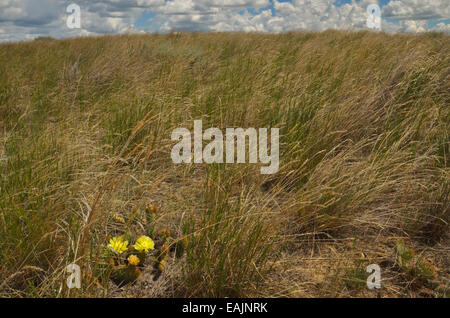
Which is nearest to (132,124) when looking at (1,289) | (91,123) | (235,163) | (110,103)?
(91,123)

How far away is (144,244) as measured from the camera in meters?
1.50

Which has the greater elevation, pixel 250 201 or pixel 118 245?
pixel 250 201

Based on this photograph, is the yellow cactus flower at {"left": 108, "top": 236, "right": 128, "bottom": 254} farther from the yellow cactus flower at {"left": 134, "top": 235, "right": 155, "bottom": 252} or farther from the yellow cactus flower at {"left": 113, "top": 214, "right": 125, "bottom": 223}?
the yellow cactus flower at {"left": 113, "top": 214, "right": 125, "bottom": 223}

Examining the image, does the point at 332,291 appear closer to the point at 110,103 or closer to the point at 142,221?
the point at 142,221

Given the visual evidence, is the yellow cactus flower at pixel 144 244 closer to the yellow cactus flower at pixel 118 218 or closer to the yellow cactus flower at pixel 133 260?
the yellow cactus flower at pixel 133 260

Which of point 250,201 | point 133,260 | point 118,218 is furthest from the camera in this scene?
point 250,201

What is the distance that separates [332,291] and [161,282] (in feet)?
2.30

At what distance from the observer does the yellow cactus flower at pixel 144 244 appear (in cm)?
149

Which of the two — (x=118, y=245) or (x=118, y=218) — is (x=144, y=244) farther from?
(x=118, y=218)

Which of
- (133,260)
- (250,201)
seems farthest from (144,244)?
(250,201)

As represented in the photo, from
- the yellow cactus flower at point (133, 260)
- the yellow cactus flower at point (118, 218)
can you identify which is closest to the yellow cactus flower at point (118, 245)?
the yellow cactus flower at point (133, 260)

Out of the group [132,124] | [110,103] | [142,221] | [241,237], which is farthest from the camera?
[110,103]

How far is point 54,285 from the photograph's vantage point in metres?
1.23
